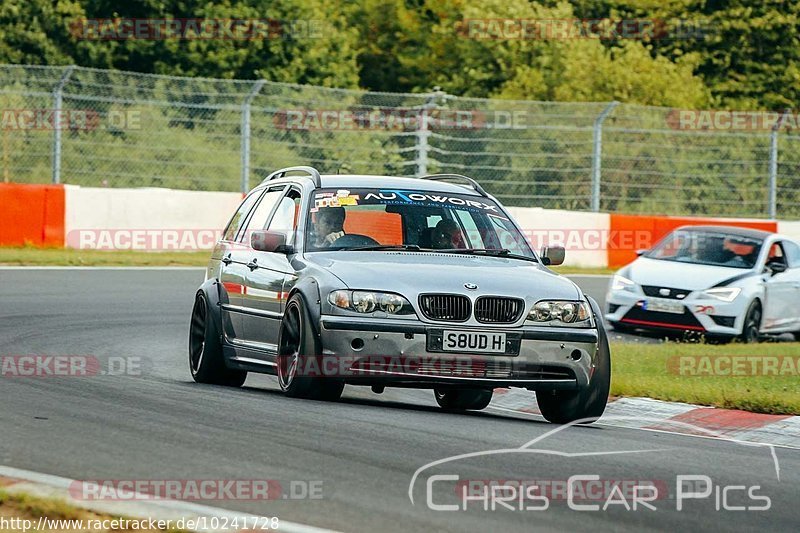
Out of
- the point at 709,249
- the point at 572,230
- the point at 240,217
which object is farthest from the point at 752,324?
the point at 572,230

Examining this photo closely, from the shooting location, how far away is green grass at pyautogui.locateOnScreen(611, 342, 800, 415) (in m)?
11.2

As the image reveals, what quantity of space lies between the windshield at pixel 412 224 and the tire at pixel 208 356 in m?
1.28

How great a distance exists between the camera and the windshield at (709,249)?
726 inches

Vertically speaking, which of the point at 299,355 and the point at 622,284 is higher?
the point at 299,355

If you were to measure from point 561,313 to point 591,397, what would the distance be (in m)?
0.58

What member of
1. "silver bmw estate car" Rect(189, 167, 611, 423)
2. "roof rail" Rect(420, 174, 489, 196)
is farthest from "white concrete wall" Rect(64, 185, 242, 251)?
"silver bmw estate car" Rect(189, 167, 611, 423)

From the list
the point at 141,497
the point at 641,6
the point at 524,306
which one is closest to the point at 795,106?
the point at 641,6

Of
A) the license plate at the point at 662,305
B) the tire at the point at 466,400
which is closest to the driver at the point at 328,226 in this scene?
the tire at the point at 466,400

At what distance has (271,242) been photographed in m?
10.2

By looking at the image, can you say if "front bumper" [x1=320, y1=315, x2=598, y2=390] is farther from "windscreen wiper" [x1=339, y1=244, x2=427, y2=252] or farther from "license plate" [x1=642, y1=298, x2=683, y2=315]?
"license plate" [x1=642, y1=298, x2=683, y2=315]

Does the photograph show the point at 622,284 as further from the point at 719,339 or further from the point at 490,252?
the point at 490,252

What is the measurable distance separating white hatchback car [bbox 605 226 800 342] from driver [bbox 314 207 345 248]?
25.9 ft

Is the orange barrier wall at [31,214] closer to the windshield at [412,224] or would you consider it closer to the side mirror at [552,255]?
the windshield at [412,224]

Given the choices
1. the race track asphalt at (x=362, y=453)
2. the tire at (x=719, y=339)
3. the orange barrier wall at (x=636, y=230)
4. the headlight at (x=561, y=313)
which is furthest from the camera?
the orange barrier wall at (x=636, y=230)
